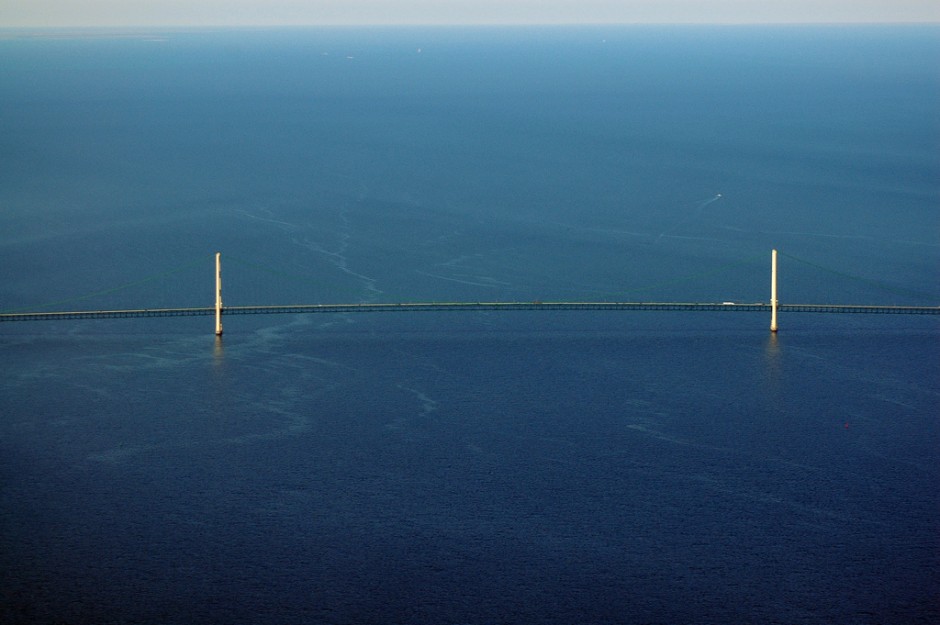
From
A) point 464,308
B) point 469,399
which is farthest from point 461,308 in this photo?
point 469,399

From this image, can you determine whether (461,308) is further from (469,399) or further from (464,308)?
(469,399)

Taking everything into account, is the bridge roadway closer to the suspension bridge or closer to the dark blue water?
the suspension bridge

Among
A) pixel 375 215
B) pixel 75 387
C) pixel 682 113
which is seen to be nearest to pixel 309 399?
pixel 75 387

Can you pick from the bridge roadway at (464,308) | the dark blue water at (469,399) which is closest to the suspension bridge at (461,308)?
the bridge roadway at (464,308)

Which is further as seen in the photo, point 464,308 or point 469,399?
point 464,308

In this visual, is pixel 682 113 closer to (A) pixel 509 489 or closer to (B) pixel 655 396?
(B) pixel 655 396

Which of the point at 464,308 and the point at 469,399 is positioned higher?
the point at 464,308

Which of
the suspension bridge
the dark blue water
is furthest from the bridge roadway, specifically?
the dark blue water

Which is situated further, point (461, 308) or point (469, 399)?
point (461, 308)
